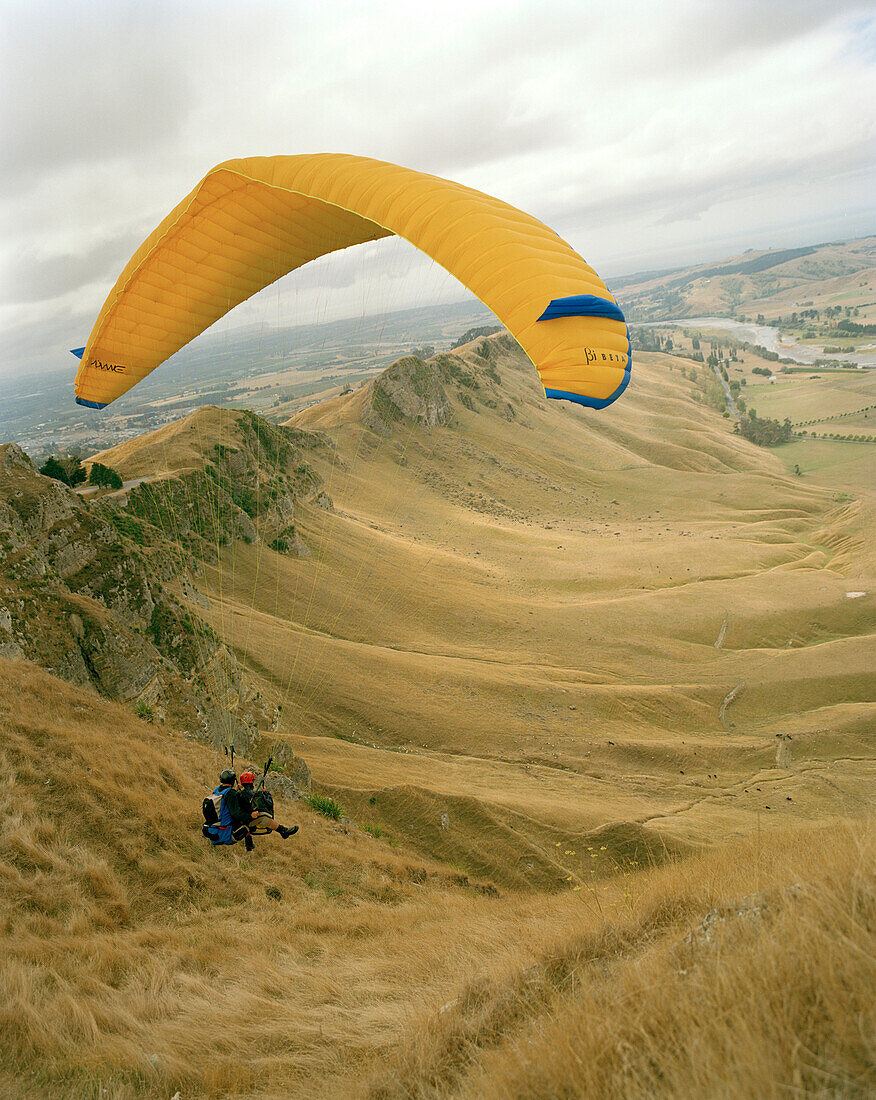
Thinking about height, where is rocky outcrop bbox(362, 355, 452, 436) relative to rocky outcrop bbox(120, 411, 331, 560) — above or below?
above

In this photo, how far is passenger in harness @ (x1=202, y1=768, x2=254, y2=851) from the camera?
7719mm

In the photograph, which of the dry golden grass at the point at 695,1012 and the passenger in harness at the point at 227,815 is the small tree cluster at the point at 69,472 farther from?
the dry golden grass at the point at 695,1012

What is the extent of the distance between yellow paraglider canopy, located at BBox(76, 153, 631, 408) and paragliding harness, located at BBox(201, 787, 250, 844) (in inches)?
267

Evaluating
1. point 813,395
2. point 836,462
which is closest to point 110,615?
point 836,462

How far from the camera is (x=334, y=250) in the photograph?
14312mm

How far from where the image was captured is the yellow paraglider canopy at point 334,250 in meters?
7.24

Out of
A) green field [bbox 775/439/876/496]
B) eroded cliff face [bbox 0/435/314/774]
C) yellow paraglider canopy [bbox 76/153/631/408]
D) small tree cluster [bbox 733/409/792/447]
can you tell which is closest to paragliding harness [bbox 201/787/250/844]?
eroded cliff face [bbox 0/435/314/774]

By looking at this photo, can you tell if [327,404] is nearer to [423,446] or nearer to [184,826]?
[423,446]

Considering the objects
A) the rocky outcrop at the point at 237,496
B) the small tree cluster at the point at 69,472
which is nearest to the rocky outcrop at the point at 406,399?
the rocky outcrop at the point at 237,496

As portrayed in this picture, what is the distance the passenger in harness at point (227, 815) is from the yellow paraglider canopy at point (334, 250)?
6.67m

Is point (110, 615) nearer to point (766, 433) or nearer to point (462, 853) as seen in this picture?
point (462, 853)

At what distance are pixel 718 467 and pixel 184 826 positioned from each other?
9535 cm

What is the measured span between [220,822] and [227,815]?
0.12 metres

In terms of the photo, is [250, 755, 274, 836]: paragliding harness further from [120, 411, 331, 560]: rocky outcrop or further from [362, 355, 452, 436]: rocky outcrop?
[362, 355, 452, 436]: rocky outcrop
